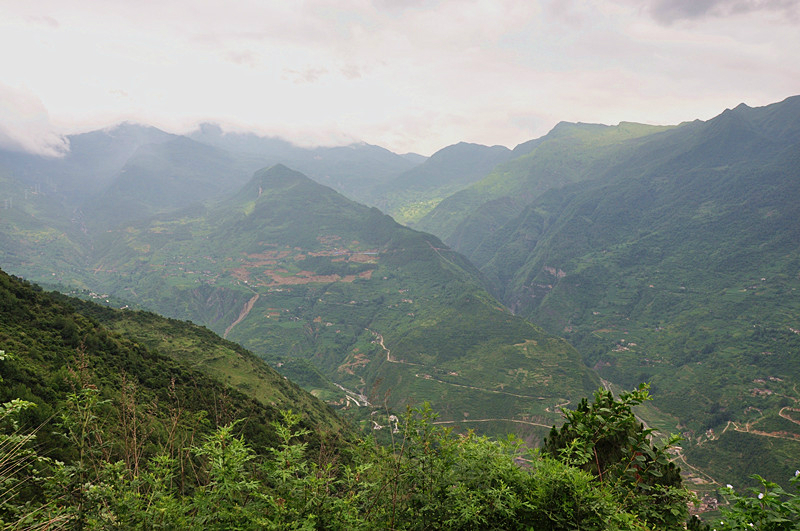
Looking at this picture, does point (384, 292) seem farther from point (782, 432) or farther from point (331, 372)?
point (782, 432)

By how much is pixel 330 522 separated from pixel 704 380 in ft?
527

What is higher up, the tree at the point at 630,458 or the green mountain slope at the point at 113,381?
the tree at the point at 630,458

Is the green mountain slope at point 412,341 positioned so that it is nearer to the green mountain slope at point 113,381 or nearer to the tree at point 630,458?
the green mountain slope at point 113,381

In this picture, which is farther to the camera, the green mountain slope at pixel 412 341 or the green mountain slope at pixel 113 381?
the green mountain slope at pixel 412 341

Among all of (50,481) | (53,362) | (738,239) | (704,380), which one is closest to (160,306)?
(53,362)

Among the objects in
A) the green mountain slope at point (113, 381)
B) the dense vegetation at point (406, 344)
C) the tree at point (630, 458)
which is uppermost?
the tree at point (630, 458)

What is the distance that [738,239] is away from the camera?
19450 centimetres

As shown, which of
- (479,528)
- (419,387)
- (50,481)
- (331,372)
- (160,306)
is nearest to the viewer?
(50,481)

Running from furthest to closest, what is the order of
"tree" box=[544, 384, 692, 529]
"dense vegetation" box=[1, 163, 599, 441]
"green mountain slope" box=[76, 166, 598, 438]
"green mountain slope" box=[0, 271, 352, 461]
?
"green mountain slope" box=[76, 166, 598, 438], "dense vegetation" box=[1, 163, 599, 441], "green mountain slope" box=[0, 271, 352, 461], "tree" box=[544, 384, 692, 529]

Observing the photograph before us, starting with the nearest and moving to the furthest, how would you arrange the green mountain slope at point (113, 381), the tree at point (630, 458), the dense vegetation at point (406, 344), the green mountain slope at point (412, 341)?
the tree at point (630, 458)
the green mountain slope at point (113, 381)
the dense vegetation at point (406, 344)
the green mountain slope at point (412, 341)

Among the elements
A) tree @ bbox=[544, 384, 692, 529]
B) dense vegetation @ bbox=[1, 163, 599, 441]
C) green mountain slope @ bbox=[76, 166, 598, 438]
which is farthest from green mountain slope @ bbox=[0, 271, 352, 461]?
green mountain slope @ bbox=[76, 166, 598, 438]

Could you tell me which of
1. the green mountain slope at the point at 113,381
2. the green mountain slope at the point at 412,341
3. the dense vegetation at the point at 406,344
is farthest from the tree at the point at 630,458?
the green mountain slope at the point at 412,341

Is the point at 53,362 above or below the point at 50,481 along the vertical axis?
below

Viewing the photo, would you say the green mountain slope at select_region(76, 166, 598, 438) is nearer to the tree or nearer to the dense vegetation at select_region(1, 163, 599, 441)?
the dense vegetation at select_region(1, 163, 599, 441)
